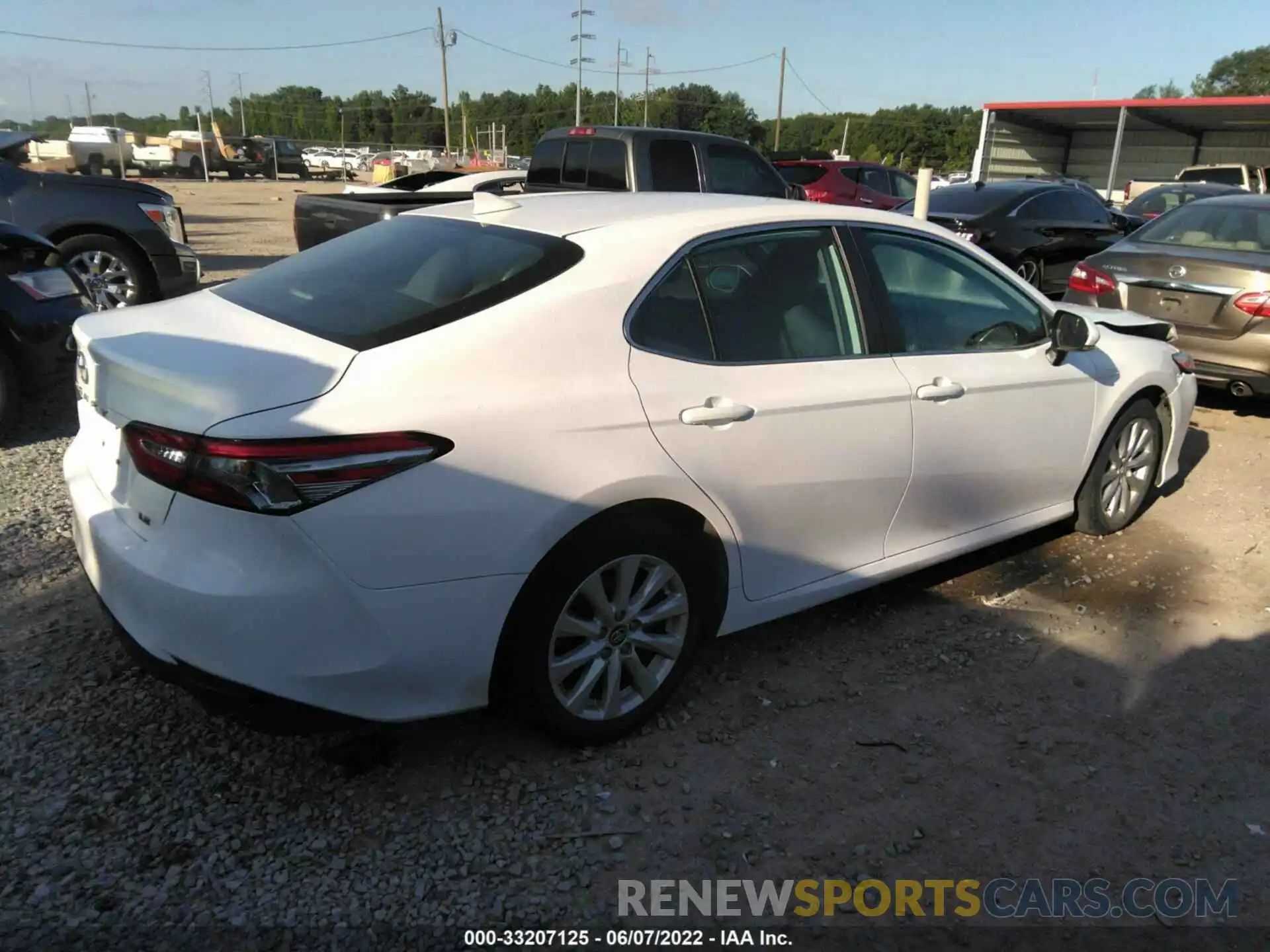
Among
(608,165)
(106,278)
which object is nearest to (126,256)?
(106,278)

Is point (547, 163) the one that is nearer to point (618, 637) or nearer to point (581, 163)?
point (581, 163)

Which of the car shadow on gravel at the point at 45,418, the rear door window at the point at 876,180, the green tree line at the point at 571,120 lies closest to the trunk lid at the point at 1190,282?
the car shadow on gravel at the point at 45,418

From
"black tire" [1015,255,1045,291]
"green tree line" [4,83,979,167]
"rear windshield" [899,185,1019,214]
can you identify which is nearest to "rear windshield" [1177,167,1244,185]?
"rear windshield" [899,185,1019,214]

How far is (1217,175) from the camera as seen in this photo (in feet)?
70.2

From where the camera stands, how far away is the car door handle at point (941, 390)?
348 cm

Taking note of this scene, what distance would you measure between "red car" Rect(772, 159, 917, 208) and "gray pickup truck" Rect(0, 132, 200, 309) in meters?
8.59

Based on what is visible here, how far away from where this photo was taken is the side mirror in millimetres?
4004

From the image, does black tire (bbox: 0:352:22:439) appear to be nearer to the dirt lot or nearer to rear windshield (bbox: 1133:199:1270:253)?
the dirt lot

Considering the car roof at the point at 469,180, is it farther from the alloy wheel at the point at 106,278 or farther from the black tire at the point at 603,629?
the black tire at the point at 603,629

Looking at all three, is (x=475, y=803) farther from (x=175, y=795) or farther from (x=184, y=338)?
(x=184, y=338)

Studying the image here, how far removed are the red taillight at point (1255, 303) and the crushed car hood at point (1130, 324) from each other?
1226 millimetres

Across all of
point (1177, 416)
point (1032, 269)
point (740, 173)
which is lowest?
point (1177, 416)

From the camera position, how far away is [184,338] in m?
2.70

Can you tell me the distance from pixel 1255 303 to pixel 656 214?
4.97 meters
